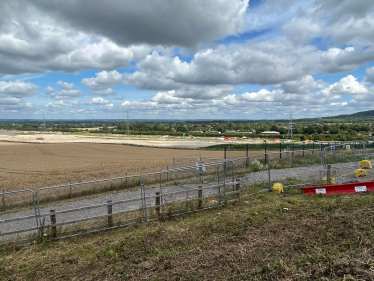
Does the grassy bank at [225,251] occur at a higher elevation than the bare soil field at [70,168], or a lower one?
higher

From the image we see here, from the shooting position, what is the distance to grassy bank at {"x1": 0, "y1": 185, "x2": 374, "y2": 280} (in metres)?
4.93

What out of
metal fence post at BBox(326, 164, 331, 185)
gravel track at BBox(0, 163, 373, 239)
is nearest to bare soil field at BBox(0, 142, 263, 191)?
gravel track at BBox(0, 163, 373, 239)

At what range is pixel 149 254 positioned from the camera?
6133mm

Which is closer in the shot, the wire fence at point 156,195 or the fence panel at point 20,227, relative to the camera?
the fence panel at point 20,227

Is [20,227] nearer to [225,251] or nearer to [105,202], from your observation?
[105,202]

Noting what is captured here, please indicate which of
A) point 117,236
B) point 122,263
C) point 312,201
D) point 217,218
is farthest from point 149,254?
point 312,201

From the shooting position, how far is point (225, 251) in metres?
5.81

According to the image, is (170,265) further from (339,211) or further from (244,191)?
(244,191)

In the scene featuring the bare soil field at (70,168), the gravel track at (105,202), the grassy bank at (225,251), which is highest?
the grassy bank at (225,251)

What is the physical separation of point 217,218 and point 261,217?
1355 millimetres

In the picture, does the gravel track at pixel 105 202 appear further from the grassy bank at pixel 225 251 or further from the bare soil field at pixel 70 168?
the bare soil field at pixel 70 168

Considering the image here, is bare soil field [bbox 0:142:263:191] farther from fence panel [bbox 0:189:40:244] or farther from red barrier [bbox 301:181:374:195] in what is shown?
red barrier [bbox 301:181:374:195]

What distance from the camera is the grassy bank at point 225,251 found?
4926 millimetres

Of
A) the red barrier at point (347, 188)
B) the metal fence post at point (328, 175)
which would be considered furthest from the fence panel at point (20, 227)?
the metal fence post at point (328, 175)
